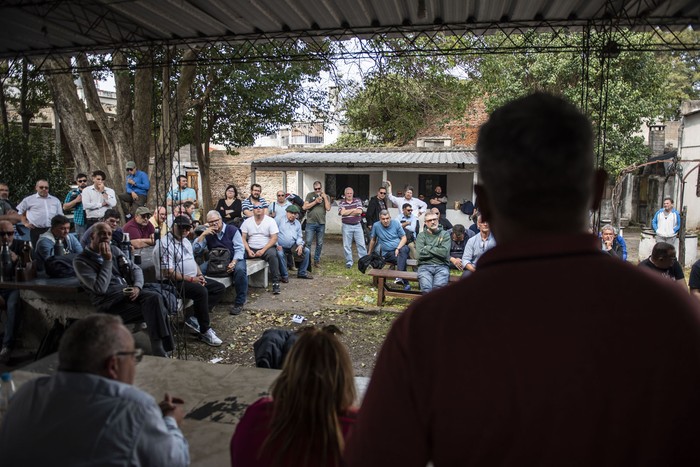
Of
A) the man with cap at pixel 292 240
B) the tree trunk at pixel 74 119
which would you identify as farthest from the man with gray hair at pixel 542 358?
the tree trunk at pixel 74 119

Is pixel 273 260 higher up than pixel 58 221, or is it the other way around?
pixel 58 221

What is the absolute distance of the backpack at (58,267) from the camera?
5.77 m

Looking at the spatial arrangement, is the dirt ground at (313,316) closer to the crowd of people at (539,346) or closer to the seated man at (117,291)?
the seated man at (117,291)

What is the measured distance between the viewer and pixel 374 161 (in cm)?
1644

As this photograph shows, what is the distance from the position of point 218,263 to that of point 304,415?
Result: 239 inches

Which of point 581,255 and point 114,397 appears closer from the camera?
point 581,255

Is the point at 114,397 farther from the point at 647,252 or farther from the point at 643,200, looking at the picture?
the point at 643,200

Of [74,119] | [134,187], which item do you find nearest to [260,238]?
[134,187]

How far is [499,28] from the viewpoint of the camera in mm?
6176

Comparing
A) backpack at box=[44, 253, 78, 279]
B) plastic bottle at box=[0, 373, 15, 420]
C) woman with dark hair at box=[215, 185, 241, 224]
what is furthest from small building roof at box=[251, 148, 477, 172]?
plastic bottle at box=[0, 373, 15, 420]

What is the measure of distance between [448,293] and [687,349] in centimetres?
40

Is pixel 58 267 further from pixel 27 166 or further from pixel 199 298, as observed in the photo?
pixel 27 166

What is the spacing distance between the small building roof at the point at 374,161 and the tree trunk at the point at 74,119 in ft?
17.0

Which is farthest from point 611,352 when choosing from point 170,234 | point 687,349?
point 170,234
